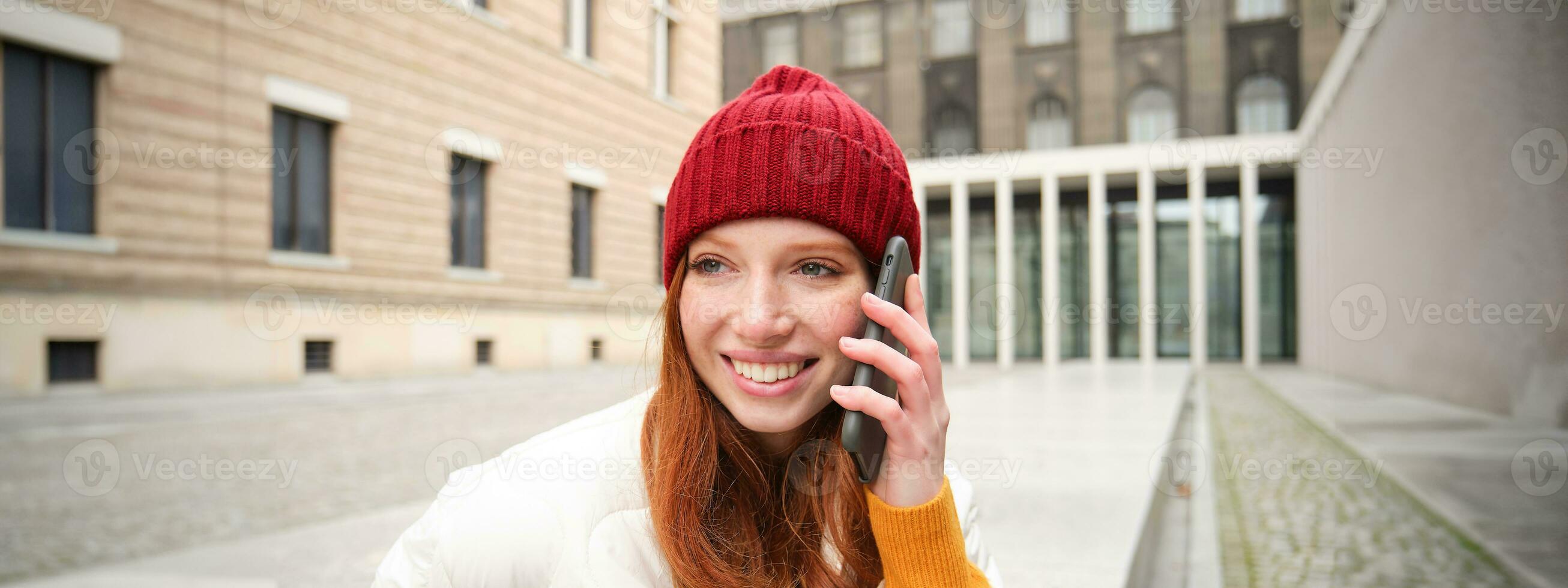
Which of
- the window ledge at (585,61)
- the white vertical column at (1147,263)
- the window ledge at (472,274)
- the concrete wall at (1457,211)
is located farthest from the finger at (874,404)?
Result: the white vertical column at (1147,263)

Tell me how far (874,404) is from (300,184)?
13852 millimetres

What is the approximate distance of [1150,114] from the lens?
26359 mm

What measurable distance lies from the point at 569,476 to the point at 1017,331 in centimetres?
2666

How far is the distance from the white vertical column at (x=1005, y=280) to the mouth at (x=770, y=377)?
24475mm

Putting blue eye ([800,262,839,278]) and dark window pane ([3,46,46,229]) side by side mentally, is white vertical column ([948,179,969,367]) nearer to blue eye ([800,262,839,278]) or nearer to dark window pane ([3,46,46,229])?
dark window pane ([3,46,46,229])

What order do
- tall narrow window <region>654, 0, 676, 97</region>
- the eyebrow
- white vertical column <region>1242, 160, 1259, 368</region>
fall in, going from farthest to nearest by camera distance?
white vertical column <region>1242, 160, 1259, 368</region> → tall narrow window <region>654, 0, 676, 97</region> → the eyebrow

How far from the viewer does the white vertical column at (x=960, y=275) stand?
1033 inches

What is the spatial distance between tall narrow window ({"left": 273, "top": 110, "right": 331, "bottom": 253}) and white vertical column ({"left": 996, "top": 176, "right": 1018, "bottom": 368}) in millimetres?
17674

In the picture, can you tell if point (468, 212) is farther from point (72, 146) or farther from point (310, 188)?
point (72, 146)

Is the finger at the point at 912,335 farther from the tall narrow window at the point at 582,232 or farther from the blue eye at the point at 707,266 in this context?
the tall narrow window at the point at 582,232

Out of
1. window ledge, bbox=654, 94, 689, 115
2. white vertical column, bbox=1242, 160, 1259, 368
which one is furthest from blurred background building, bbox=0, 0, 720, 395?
white vertical column, bbox=1242, 160, 1259, 368

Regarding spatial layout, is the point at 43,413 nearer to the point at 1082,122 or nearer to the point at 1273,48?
the point at 1082,122

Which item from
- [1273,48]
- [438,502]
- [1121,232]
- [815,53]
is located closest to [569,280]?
[815,53]

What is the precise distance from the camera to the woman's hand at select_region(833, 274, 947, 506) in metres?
1.32
